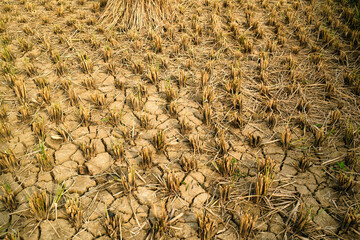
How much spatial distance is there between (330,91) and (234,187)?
6.37ft

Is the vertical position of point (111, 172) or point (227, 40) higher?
point (227, 40)

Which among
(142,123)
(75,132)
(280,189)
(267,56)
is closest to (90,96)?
(75,132)

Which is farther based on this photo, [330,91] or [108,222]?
[330,91]

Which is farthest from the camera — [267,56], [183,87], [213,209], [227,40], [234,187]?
[227,40]

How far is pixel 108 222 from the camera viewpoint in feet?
6.40

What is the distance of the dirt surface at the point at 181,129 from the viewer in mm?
2047

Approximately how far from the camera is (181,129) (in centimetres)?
281

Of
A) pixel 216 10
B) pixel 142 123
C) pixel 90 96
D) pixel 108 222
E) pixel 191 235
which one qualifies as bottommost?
pixel 191 235

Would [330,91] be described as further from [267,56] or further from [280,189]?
[280,189]

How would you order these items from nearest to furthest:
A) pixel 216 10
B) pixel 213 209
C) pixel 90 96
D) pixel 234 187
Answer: pixel 213 209
pixel 234 187
pixel 90 96
pixel 216 10

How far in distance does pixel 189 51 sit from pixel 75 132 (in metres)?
2.18

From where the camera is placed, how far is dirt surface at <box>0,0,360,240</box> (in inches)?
80.6

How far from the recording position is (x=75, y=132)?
283 cm

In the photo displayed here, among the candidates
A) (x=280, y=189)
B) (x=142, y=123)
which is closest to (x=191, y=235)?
(x=280, y=189)
